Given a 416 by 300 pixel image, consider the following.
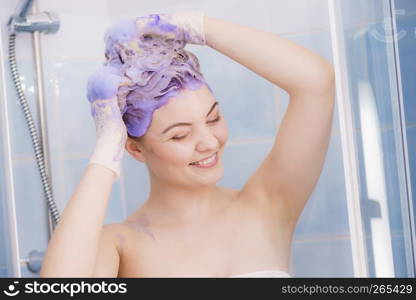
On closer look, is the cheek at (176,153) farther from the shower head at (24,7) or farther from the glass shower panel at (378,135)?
the shower head at (24,7)

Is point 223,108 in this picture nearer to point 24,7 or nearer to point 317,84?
A: point 317,84

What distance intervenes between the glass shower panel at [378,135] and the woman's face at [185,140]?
29 cm

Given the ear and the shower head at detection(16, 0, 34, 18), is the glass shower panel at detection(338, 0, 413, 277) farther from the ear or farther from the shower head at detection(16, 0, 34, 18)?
the shower head at detection(16, 0, 34, 18)

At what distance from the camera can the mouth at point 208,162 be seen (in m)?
1.52

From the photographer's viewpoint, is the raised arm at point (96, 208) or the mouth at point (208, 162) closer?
the raised arm at point (96, 208)

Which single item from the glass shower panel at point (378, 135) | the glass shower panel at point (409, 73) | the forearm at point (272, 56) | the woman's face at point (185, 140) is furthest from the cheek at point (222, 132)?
the glass shower panel at point (409, 73)

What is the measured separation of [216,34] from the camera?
154 centimetres

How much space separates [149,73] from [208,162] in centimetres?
22

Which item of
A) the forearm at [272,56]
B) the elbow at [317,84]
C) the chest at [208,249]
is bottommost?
the chest at [208,249]

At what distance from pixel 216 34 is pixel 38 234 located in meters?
0.61

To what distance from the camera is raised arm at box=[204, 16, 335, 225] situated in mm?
1495

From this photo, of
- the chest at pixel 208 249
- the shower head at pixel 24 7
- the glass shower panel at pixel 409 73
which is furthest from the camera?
the shower head at pixel 24 7

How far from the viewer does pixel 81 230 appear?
1433 millimetres

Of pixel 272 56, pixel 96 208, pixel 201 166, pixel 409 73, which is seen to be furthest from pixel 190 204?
pixel 409 73
